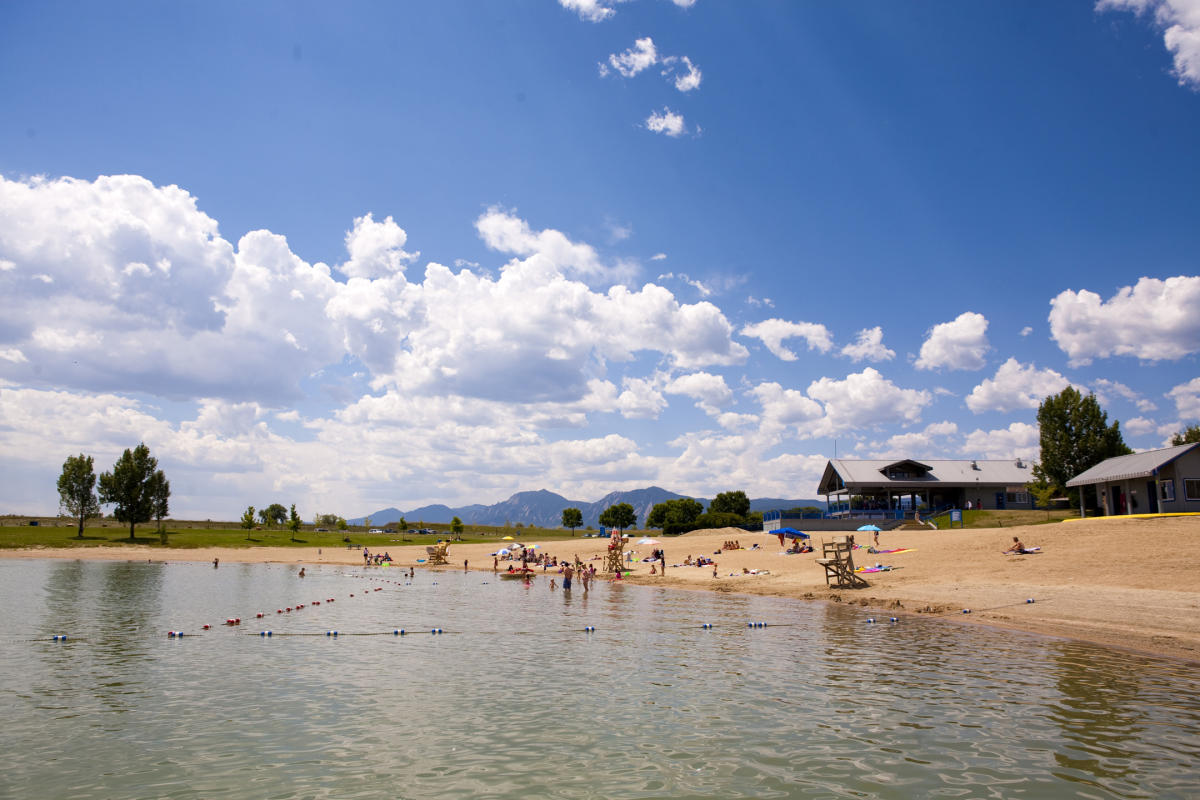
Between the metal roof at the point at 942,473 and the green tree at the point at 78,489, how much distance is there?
4756 inches

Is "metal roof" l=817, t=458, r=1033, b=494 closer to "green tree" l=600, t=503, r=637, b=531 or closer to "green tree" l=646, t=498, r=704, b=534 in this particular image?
"green tree" l=646, t=498, r=704, b=534

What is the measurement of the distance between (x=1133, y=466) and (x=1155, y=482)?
3341 mm

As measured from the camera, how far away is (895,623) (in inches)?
1171

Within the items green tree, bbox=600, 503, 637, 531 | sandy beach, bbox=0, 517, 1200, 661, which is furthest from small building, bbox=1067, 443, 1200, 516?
green tree, bbox=600, 503, 637, 531

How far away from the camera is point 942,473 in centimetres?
8219

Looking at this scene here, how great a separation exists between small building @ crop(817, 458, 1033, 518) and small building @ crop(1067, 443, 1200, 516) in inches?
815

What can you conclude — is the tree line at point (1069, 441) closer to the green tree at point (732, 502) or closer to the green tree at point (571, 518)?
the green tree at point (732, 502)

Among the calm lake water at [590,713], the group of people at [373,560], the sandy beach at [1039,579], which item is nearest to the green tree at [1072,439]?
the sandy beach at [1039,579]

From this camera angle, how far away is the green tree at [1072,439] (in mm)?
75562

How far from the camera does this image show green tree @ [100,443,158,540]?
4355 inches

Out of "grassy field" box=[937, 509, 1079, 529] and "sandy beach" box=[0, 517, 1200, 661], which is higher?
"grassy field" box=[937, 509, 1079, 529]

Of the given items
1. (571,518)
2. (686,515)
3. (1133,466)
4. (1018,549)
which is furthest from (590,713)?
(571,518)

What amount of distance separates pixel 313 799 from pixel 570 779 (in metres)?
3.96

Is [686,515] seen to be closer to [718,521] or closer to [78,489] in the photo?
[718,521]
